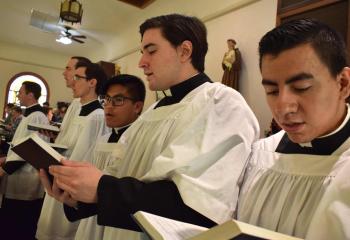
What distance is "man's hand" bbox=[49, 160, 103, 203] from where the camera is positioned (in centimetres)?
124

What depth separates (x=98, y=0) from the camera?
25.5 ft

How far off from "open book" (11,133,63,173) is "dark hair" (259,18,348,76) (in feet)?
2.96

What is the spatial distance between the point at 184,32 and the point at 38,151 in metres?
0.86

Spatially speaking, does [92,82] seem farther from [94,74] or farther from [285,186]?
[285,186]

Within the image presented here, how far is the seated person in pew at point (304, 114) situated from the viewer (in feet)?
3.36

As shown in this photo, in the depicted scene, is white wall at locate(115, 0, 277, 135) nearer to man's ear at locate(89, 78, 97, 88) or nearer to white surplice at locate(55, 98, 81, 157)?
man's ear at locate(89, 78, 97, 88)

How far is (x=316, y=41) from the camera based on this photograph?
1.06m

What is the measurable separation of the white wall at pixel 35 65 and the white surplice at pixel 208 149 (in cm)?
1227

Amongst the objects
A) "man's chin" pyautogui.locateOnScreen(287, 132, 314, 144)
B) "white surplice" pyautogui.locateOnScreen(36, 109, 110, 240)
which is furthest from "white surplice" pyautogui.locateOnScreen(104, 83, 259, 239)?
"white surplice" pyautogui.locateOnScreen(36, 109, 110, 240)

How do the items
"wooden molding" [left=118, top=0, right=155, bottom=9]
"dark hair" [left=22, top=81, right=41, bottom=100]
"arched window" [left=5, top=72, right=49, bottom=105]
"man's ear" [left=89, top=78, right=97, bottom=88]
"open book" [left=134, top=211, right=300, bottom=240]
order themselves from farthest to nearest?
"arched window" [left=5, top=72, right=49, bottom=105], "wooden molding" [left=118, top=0, right=155, bottom=9], "dark hair" [left=22, top=81, right=41, bottom=100], "man's ear" [left=89, top=78, right=97, bottom=88], "open book" [left=134, top=211, right=300, bottom=240]

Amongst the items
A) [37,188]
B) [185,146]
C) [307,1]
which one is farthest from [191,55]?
[37,188]

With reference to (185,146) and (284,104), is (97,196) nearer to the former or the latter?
(185,146)

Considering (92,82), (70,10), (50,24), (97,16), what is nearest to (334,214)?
(92,82)

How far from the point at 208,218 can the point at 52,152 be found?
67 centimetres
